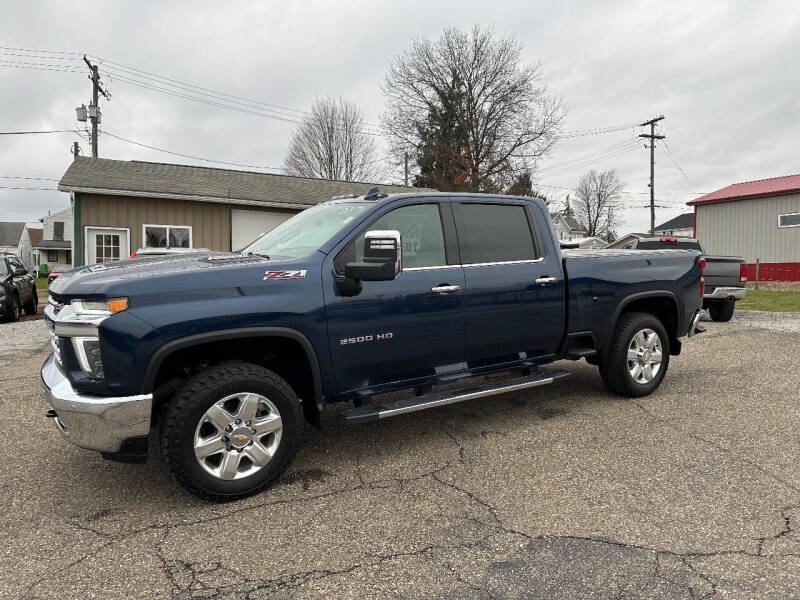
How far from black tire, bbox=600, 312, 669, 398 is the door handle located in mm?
1916

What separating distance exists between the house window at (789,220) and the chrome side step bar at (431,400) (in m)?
25.1

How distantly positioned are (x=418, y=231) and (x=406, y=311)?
69 cm

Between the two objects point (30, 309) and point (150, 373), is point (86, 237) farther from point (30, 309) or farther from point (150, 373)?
point (150, 373)

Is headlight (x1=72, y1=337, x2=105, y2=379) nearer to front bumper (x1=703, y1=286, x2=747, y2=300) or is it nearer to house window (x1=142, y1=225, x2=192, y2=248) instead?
front bumper (x1=703, y1=286, x2=747, y2=300)

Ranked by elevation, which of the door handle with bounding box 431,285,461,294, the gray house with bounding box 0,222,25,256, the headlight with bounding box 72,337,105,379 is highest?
the gray house with bounding box 0,222,25,256

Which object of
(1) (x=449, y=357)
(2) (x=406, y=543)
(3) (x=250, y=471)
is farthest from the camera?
(1) (x=449, y=357)

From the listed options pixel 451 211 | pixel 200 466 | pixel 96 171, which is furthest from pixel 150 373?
pixel 96 171

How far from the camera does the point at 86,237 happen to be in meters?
15.3

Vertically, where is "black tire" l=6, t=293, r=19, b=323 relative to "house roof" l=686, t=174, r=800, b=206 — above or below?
below

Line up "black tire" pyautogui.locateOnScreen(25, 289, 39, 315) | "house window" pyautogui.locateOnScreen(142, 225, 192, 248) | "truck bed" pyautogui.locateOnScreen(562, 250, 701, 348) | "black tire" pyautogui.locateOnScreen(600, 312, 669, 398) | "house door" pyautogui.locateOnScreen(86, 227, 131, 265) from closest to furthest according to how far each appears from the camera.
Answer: "truck bed" pyautogui.locateOnScreen(562, 250, 701, 348)
"black tire" pyautogui.locateOnScreen(600, 312, 669, 398)
"black tire" pyautogui.locateOnScreen(25, 289, 39, 315)
"house door" pyautogui.locateOnScreen(86, 227, 131, 265)
"house window" pyautogui.locateOnScreen(142, 225, 192, 248)

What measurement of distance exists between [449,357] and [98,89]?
2813 centimetres

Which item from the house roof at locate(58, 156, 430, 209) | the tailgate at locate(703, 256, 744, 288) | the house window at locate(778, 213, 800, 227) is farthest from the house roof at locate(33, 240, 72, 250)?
the tailgate at locate(703, 256, 744, 288)

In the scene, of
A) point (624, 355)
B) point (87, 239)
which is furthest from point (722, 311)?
point (87, 239)

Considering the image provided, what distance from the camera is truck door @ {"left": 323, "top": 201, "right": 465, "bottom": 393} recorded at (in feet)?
12.1
